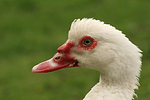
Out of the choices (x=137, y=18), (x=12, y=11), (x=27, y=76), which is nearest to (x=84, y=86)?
(x=27, y=76)

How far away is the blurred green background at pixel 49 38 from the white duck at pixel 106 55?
119 inches

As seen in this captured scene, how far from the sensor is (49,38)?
26.8 feet

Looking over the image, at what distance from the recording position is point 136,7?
30.2ft

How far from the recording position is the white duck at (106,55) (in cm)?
331

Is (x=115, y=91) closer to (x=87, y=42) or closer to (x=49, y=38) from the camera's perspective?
(x=87, y=42)

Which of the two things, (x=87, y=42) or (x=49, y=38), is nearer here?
(x=87, y=42)

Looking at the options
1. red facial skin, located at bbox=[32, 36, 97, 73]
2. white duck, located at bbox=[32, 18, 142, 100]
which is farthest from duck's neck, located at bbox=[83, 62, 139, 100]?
red facial skin, located at bbox=[32, 36, 97, 73]

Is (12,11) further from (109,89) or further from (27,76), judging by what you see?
(109,89)

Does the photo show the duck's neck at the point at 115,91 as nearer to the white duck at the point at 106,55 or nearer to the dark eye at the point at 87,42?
the white duck at the point at 106,55

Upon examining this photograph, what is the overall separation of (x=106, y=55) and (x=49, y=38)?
16.2 ft

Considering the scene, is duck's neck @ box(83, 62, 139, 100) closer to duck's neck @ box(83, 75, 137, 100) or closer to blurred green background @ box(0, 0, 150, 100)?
duck's neck @ box(83, 75, 137, 100)

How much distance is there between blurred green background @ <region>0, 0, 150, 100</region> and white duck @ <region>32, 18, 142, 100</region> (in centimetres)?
304

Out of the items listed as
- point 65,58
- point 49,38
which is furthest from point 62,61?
point 49,38

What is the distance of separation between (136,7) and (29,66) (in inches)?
145
